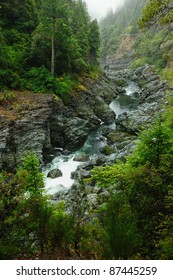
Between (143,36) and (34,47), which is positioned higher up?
(143,36)

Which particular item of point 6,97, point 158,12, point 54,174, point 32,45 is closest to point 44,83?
point 32,45

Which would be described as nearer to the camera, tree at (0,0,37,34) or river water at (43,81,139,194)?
river water at (43,81,139,194)

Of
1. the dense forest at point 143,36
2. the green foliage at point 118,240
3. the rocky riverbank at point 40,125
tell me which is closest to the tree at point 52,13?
the rocky riverbank at point 40,125

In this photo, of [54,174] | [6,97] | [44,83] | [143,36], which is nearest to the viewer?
[54,174]

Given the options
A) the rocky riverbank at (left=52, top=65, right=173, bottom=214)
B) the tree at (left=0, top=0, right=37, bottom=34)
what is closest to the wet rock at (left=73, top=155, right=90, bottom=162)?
the rocky riverbank at (left=52, top=65, right=173, bottom=214)

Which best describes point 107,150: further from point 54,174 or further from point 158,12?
point 158,12

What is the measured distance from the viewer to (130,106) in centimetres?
3941

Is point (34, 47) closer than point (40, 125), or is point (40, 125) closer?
point (40, 125)

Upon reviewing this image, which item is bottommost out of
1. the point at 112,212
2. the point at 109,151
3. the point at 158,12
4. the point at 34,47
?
the point at 109,151

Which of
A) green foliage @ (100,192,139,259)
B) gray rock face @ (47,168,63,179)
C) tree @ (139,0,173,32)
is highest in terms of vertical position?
tree @ (139,0,173,32)

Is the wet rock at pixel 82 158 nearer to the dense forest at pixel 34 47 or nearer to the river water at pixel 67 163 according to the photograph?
the river water at pixel 67 163

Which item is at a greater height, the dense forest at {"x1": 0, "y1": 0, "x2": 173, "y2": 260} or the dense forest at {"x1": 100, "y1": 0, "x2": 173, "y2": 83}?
the dense forest at {"x1": 100, "y1": 0, "x2": 173, "y2": 83}

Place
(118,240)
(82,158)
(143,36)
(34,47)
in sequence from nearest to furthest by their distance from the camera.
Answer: (118,240), (82,158), (34,47), (143,36)

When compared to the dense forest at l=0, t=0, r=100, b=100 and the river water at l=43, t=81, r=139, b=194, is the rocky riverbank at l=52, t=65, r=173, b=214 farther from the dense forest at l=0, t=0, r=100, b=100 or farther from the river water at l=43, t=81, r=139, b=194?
the dense forest at l=0, t=0, r=100, b=100
